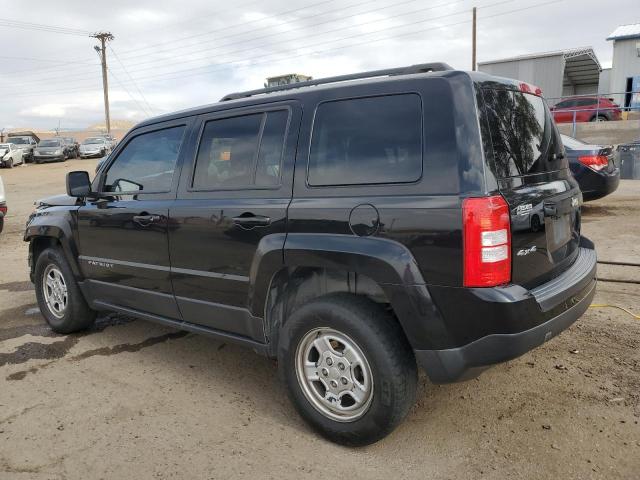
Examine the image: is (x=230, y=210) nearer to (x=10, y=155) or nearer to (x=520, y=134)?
(x=520, y=134)

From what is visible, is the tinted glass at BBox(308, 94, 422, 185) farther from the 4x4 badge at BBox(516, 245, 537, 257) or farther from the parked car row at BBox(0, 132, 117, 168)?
the parked car row at BBox(0, 132, 117, 168)

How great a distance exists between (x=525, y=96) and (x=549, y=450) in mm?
1966

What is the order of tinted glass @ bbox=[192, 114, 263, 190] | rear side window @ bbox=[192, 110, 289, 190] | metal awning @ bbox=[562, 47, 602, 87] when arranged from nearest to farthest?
rear side window @ bbox=[192, 110, 289, 190], tinted glass @ bbox=[192, 114, 263, 190], metal awning @ bbox=[562, 47, 602, 87]

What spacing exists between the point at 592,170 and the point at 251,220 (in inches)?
288

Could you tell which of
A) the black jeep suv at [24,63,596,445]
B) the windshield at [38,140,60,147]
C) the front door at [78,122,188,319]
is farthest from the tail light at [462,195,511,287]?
the windshield at [38,140,60,147]

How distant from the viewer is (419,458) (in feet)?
9.28

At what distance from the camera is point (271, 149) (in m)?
3.30

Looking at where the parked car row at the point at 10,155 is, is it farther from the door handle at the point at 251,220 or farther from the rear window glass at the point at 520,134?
the rear window glass at the point at 520,134

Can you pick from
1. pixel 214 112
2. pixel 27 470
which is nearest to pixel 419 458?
pixel 27 470

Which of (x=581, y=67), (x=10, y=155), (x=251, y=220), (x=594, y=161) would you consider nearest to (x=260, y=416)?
(x=251, y=220)

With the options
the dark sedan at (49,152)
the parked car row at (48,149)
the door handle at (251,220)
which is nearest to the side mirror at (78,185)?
the door handle at (251,220)

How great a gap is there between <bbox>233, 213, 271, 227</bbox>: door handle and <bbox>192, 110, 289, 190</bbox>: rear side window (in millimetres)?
203

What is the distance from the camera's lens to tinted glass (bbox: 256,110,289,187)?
10.6 feet

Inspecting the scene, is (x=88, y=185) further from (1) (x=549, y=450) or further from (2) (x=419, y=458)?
(1) (x=549, y=450)
